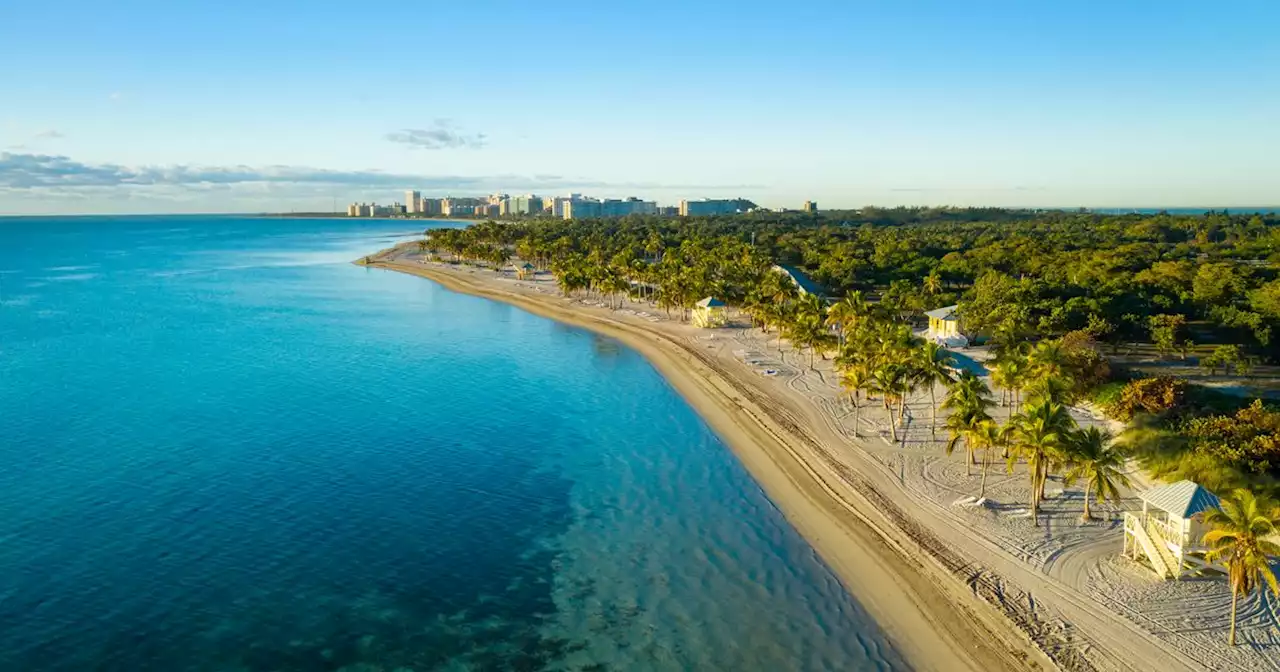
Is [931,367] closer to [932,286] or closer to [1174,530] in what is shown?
[1174,530]

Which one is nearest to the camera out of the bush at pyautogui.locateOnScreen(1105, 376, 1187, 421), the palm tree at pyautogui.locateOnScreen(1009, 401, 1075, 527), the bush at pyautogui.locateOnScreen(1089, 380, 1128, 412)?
the palm tree at pyautogui.locateOnScreen(1009, 401, 1075, 527)

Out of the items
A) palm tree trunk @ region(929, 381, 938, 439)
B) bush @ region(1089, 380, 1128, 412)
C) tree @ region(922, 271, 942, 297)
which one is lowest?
palm tree trunk @ region(929, 381, 938, 439)

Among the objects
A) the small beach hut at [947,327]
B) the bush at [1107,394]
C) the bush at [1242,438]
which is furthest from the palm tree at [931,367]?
the small beach hut at [947,327]

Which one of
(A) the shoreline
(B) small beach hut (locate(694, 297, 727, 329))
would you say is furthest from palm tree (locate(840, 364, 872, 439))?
(B) small beach hut (locate(694, 297, 727, 329))

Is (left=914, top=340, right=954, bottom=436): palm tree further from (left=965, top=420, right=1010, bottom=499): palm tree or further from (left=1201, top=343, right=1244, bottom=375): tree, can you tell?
(left=1201, top=343, right=1244, bottom=375): tree

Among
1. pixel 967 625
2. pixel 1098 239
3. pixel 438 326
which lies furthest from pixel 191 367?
pixel 1098 239

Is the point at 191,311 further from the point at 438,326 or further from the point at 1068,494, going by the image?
the point at 1068,494

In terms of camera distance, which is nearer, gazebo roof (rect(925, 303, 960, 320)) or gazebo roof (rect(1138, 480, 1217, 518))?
gazebo roof (rect(1138, 480, 1217, 518))
